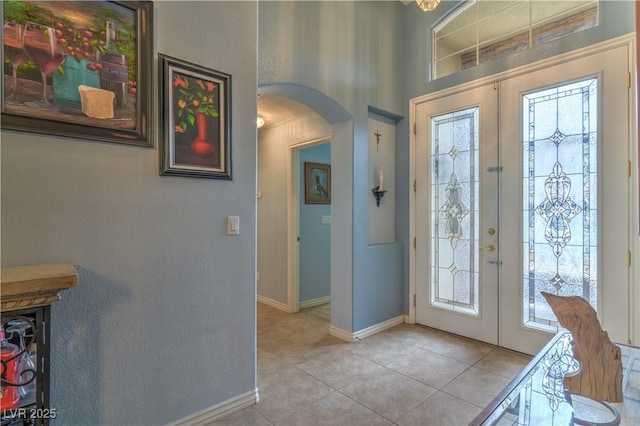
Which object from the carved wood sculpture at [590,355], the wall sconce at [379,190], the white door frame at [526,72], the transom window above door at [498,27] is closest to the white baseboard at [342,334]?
the white door frame at [526,72]

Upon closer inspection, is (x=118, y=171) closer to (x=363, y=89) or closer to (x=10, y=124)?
(x=10, y=124)

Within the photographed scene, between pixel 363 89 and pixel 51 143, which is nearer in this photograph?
pixel 51 143

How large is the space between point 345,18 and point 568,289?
305cm

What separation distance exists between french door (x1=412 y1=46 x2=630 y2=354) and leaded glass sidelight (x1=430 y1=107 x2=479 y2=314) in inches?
0.4

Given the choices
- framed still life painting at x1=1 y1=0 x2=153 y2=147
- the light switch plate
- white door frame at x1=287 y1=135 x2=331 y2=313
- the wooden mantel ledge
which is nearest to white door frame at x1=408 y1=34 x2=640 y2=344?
white door frame at x1=287 y1=135 x2=331 y2=313

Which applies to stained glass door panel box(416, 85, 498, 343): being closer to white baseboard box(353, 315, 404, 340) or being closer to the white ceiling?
white baseboard box(353, 315, 404, 340)

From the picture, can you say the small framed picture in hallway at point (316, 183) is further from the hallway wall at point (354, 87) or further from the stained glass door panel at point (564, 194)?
the stained glass door panel at point (564, 194)

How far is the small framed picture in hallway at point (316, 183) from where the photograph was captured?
13.9 ft

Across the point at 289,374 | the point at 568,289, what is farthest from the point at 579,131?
the point at 289,374

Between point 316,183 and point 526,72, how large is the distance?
2592 millimetres

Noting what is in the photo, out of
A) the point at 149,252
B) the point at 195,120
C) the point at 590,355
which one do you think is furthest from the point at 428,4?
the point at 149,252

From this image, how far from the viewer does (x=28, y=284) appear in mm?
1085

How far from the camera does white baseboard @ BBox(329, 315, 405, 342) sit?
122 inches

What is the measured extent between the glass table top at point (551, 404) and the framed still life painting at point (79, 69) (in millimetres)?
2029
